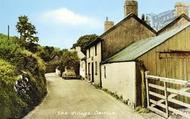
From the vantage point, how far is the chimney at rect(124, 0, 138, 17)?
113 ft

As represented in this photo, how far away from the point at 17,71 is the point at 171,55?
862 centimetres

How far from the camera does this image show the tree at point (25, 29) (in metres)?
33.1

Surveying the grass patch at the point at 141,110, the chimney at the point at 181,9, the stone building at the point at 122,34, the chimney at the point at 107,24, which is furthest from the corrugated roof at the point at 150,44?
the chimney at the point at 107,24

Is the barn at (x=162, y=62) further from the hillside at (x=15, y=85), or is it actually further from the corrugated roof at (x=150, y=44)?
the hillside at (x=15, y=85)

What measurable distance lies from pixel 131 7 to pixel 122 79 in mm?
13853

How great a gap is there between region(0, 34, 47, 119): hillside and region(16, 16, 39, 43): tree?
866 cm

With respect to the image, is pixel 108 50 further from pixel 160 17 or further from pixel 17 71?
pixel 160 17

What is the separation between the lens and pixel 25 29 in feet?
109

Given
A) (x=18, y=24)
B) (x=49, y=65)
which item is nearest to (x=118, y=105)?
(x=18, y=24)

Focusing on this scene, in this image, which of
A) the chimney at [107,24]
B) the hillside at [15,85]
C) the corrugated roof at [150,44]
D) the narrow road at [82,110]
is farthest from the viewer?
the chimney at [107,24]

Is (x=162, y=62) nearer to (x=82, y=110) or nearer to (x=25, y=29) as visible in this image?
(x=82, y=110)

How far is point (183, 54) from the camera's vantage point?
20000 mm

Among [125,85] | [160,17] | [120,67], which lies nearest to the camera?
[125,85]

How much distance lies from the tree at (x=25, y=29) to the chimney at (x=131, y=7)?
30.1 ft
